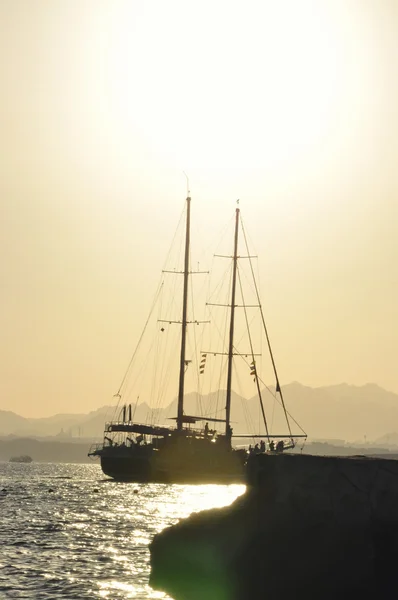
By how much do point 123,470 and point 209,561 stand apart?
268 feet

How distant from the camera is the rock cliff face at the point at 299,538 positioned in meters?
25.0

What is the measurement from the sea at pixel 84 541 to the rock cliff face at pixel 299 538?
2577 millimetres

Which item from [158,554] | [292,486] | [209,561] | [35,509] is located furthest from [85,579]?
[35,509]

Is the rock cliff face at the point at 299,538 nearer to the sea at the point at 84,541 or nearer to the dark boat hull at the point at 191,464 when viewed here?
the sea at the point at 84,541

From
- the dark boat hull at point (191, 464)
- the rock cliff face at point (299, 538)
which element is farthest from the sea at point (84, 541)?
the dark boat hull at point (191, 464)

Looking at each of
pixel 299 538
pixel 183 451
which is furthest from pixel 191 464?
pixel 299 538

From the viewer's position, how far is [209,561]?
2648cm

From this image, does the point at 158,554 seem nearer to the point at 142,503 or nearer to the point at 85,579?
the point at 85,579

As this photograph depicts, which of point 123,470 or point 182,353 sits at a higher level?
point 182,353

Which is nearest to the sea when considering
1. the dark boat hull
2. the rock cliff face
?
the rock cliff face

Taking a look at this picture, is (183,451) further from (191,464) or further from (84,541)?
(84,541)

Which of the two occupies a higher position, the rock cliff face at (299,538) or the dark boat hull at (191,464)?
the dark boat hull at (191,464)

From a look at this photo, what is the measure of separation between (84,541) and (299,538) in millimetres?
21411

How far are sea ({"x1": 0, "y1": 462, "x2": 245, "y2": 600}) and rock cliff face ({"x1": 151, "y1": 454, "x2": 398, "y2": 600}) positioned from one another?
8.45 ft
